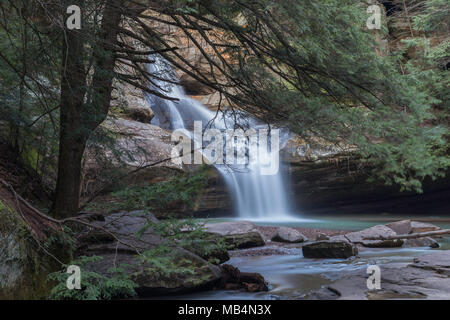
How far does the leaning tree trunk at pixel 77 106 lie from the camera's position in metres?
4.27

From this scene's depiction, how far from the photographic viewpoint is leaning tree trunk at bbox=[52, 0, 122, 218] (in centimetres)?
427

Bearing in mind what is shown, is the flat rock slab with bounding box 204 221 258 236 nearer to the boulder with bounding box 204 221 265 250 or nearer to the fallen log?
the boulder with bounding box 204 221 265 250

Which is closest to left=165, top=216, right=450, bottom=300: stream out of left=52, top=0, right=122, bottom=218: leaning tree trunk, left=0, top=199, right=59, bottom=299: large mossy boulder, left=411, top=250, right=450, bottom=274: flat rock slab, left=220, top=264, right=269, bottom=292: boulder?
left=220, top=264, right=269, bottom=292: boulder

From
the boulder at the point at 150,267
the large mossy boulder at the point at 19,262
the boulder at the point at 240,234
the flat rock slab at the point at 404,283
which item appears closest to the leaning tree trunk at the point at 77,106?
the boulder at the point at 150,267

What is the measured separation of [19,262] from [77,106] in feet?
6.26

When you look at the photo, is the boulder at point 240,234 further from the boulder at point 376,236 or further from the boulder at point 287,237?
the boulder at point 376,236

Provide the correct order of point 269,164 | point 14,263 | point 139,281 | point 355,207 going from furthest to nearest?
point 355,207, point 269,164, point 139,281, point 14,263

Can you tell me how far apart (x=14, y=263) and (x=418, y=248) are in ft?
23.5

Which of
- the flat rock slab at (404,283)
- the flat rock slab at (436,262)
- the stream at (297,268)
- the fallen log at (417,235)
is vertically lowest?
the stream at (297,268)

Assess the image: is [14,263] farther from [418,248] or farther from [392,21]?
[392,21]

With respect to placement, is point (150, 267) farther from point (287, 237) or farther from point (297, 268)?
point (287, 237)

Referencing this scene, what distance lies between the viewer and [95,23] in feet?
13.3

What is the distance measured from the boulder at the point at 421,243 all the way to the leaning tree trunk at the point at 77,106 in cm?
660

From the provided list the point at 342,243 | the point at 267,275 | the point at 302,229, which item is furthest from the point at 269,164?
the point at 267,275
